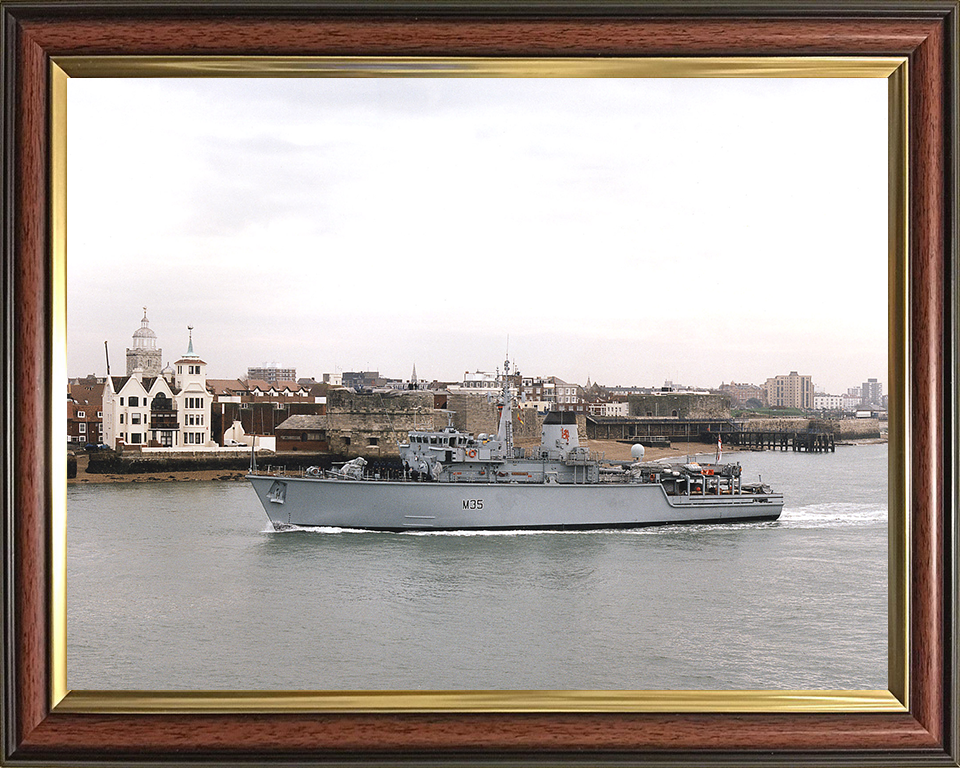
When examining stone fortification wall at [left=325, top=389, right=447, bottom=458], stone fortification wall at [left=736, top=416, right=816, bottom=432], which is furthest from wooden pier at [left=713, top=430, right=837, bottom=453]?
stone fortification wall at [left=325, top=389, right=447, bottom=458]

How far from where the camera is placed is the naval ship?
229cm

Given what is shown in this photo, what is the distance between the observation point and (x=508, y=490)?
15.8 ft

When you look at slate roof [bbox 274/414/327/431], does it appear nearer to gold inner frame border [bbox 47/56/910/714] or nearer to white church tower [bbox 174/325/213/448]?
white church tower [bbox 174/325/213/448]

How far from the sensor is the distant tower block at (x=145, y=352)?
1724 millimetres

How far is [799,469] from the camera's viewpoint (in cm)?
197

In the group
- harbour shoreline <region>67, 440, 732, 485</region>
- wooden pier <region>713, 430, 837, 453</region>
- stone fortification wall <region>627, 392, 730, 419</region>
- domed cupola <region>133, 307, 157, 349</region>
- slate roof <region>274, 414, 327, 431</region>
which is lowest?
harbour shoreline <region>67, 440, 732, 485</region>

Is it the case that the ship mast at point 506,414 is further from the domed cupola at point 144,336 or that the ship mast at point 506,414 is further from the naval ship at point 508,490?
the domed cupola at point 144,336

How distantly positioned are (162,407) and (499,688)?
4.07 ft

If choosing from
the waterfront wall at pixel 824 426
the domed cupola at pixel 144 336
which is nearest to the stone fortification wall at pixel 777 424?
the waterfront wall at pixel 824 426

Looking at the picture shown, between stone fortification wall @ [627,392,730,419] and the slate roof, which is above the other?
stone fortification wall @ [627,392,730,419]

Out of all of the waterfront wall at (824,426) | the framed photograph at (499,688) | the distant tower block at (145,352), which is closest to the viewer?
the framed photograph at (499,688)

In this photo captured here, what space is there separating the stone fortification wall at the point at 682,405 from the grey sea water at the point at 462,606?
20 centimetres

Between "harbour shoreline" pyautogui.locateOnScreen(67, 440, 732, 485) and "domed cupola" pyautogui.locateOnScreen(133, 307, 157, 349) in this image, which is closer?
"harbour shoreline" pyautogui.locateOnScreen(67, 440, 732, 485)

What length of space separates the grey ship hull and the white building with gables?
A: 9.6 inches
